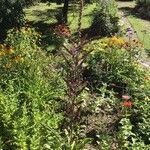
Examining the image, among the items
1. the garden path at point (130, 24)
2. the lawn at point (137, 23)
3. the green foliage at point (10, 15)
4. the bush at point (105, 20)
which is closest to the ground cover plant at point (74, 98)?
the garden path at point (130, 24)

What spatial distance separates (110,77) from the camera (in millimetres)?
13078

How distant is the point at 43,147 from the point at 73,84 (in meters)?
2.21

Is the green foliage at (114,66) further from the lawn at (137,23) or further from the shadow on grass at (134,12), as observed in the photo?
the shadow on grass at (134,12)

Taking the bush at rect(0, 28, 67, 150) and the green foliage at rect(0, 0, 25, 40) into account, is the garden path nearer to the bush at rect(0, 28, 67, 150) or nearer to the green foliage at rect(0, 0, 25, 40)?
the bush at rect(0, 28, 67, 150)

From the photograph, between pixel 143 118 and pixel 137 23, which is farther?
pixel 137 23

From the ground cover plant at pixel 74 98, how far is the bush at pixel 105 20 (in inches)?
218

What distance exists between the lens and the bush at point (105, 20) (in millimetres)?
20078

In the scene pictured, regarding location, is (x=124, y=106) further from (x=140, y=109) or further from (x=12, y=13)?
(x=12, y=13)

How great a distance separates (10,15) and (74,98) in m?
12.5

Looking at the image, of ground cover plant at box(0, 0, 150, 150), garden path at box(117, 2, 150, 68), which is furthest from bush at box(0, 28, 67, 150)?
garden path at box(117, 2, 150, 68)

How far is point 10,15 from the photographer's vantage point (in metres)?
18.9

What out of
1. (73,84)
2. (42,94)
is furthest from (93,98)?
(73,84)

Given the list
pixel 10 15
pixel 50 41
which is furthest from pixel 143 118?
pixel 10 15

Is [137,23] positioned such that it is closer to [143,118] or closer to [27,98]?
[143,118]
